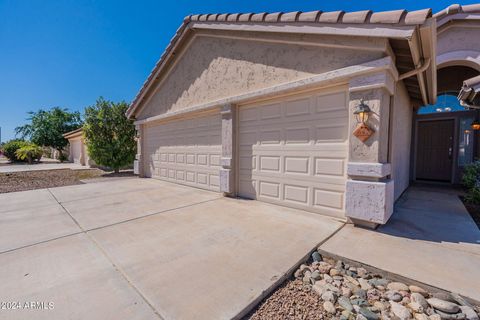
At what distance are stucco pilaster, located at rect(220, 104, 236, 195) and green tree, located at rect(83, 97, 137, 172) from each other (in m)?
8.22

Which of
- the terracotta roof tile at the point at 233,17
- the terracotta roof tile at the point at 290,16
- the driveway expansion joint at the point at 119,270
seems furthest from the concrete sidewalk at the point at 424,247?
the terracotta roof tile at the point at 233,17

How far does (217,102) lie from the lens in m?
5.93

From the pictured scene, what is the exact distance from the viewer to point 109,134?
38.0 feet

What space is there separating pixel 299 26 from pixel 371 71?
161cm

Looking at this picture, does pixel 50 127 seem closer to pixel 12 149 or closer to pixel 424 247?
pixel 12 149

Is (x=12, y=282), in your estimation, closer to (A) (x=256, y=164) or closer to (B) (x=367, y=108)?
(A) (x=256, y=164)

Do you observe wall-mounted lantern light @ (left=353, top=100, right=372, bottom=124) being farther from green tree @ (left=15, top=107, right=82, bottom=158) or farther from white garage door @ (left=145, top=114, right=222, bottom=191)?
green tree @ (left=15, top=107, right=82, bottom=158)

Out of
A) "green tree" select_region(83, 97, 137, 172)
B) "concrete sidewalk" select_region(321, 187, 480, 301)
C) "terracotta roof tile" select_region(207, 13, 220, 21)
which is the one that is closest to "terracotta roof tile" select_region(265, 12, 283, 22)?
"terracotta roof tile" select_region(207, 13, 220, 21)

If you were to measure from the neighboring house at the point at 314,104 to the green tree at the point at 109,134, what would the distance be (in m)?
4.30

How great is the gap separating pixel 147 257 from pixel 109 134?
1103cm

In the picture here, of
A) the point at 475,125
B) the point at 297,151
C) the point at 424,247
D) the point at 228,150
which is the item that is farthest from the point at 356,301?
the point at 475,125

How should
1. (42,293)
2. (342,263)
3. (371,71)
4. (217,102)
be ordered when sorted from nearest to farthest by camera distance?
1. (42,293)
2. (342,263)
3. (371,71)
4. (217,102)

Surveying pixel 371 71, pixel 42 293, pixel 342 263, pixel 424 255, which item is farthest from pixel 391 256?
pixel 42 293

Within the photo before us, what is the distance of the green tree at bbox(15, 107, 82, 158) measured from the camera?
24.7 metres
